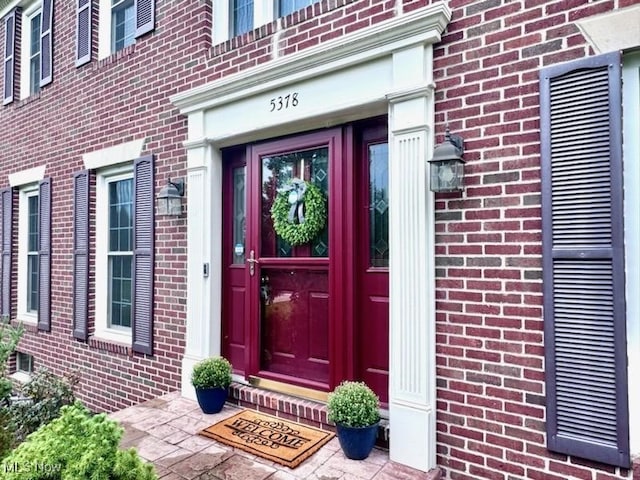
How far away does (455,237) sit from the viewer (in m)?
2.47

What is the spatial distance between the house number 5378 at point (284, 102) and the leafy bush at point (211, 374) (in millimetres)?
2042

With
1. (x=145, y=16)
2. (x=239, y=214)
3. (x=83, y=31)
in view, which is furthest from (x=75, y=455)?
(x=83, y=31)

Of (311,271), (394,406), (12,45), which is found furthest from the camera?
(12,45)

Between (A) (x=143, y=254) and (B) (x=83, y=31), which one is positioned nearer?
(A) (x=143, y=254)

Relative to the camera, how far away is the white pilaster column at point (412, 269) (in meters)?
2.45

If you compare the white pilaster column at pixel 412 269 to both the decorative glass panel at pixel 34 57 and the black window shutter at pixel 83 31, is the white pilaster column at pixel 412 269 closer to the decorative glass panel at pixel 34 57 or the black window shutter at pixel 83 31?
the black window shutter at pixel 83 31

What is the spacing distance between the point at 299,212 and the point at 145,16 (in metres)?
2.81

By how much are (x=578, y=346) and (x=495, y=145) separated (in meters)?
1.14

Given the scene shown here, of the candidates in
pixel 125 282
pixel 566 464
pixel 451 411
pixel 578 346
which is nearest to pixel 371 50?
pixel 578 346

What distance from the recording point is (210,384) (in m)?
3.20

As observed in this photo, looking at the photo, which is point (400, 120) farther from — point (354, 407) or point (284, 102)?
point (354, 407)

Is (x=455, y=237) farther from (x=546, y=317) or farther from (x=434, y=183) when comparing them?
(x=546, y=317)

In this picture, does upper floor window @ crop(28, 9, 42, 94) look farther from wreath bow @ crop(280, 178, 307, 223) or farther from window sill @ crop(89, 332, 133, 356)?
wreath bow @ crop(280, 178, 307, 223)

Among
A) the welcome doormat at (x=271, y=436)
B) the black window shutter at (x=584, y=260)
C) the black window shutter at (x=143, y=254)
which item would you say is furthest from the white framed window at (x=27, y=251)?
the black window shutter at (x=584, y=260)
